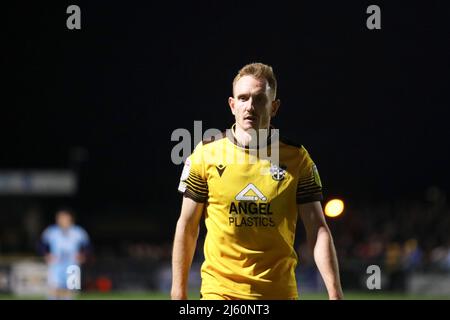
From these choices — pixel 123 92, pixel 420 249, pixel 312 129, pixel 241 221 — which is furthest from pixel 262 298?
pixel 123 92

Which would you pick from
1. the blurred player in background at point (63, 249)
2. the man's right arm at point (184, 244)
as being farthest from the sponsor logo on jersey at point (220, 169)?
the blurred player in background at point (63, 249)

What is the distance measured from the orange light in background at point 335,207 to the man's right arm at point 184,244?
0.74m

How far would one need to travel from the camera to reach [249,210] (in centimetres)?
515

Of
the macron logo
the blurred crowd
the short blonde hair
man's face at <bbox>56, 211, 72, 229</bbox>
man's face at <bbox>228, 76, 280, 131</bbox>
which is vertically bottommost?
the blurred crowd

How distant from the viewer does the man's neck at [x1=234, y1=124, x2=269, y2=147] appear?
5.21 metres

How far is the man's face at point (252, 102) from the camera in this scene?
5074 mm

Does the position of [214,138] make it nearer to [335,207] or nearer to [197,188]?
[197,188]

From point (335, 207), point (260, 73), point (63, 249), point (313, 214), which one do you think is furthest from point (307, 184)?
point (63, 249)

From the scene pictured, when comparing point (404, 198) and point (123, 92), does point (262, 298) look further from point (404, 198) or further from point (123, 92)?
point (123, 92)

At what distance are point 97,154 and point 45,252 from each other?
3964 cm

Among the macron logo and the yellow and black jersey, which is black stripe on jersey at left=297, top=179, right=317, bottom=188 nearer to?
the yellow and black jersey

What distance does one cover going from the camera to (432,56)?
Answer: 141 feet

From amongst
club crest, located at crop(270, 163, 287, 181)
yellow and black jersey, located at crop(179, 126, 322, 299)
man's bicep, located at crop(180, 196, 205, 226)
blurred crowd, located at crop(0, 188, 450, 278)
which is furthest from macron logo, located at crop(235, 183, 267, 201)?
blurred crowd, located at crop(0, 188, 450, 278)
